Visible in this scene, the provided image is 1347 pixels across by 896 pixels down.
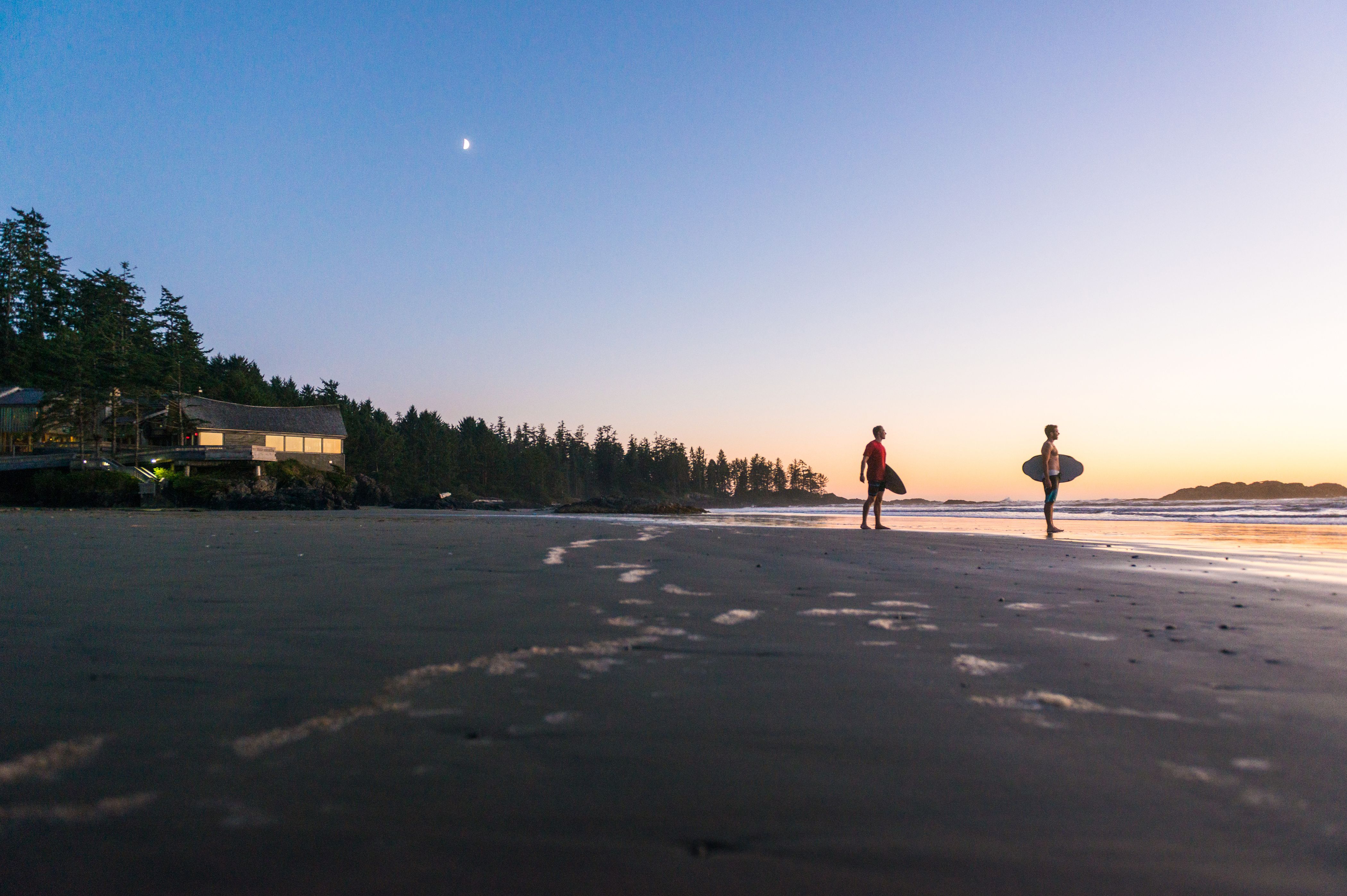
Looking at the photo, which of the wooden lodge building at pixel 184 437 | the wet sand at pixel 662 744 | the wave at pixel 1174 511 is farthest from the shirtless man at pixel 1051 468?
the wooden lodge building at pixel 184 437

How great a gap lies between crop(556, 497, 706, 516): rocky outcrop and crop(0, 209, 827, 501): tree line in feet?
79.8

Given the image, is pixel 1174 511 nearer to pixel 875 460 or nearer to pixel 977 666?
pixel 875 460

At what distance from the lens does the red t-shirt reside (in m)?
13.9

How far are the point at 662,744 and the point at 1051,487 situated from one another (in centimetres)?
1357

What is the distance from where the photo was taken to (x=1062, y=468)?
1630 centimetres

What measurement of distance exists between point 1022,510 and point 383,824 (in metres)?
29.4

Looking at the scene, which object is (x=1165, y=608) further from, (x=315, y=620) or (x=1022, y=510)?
(x=1022, y=510)

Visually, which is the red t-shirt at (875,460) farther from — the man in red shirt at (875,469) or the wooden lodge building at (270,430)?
the wooden lodge building at (270,430)

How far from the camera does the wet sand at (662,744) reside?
1.35m

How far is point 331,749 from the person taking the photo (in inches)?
73.4

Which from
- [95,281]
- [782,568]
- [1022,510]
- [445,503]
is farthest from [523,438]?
[782,568]

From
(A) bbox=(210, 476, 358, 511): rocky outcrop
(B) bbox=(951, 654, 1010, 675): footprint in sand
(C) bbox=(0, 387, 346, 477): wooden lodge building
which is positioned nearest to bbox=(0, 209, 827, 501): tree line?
(C) bbox=(0, 387, 346, 477): wooden lodge building

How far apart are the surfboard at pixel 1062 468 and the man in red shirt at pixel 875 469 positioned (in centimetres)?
391

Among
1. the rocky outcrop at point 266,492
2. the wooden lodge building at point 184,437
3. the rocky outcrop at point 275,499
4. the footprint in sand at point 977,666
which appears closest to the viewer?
the footprint in sand at point 977,666
